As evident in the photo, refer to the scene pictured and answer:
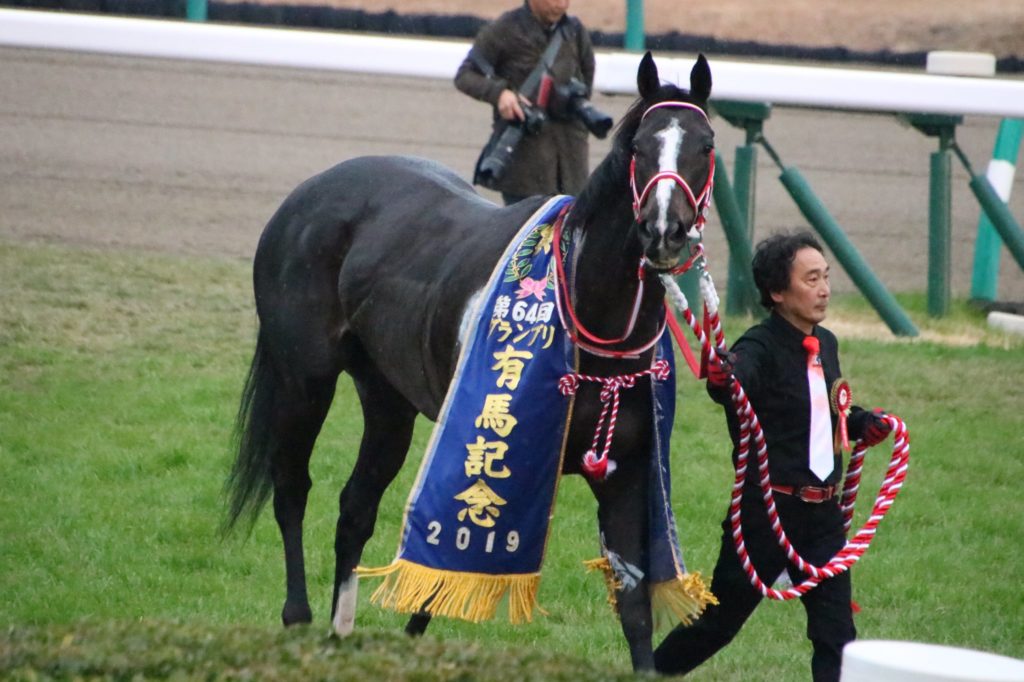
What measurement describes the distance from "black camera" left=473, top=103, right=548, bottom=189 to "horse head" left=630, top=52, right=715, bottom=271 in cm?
369

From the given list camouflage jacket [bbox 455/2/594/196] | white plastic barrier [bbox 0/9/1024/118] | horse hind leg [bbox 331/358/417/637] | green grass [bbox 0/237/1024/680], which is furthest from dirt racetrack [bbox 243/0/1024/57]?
horse hind leg [bbox 331/358/417/637]

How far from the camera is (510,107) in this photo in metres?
8.27

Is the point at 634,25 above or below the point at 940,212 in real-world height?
above

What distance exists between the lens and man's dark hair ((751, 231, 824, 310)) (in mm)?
4711

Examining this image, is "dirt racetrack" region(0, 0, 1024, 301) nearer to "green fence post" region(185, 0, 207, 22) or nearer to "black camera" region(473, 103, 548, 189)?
"green fence post" region(185, 0, 207, 22)

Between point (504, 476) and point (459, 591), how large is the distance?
1.16 feet

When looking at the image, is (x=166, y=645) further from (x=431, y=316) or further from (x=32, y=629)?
(x=431, y=316)

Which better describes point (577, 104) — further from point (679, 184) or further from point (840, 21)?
point (840, 21)

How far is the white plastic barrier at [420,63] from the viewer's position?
9.62m

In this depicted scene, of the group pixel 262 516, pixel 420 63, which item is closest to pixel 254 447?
pixel 262 516

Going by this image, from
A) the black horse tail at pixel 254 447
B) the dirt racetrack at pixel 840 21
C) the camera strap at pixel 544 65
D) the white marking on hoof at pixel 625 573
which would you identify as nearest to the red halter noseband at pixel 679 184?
the white marking on hoof at pixel 625 573

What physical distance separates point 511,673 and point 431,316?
1.91m

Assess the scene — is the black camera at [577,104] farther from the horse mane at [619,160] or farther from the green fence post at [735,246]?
the horse mane at [619,160]

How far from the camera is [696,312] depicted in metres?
9.73
